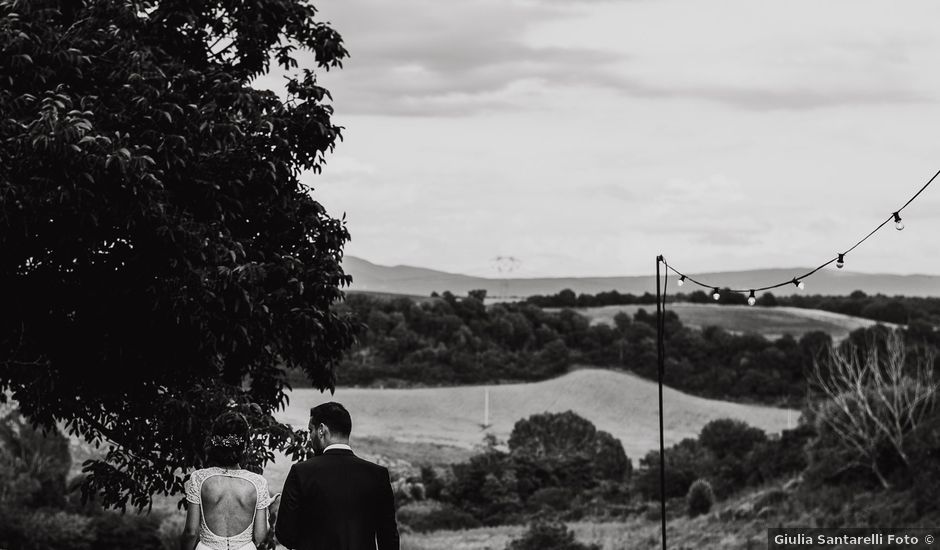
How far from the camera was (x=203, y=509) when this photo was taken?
7.79 meters

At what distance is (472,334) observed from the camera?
404ft

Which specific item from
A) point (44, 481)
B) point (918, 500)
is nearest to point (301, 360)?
point (44, 481)

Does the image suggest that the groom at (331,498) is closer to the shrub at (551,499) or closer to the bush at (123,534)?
the bush at (123,534)

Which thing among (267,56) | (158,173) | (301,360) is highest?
(267,56)

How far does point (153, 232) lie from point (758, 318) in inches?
5314

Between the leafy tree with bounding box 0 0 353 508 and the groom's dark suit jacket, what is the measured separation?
7194 millimetres

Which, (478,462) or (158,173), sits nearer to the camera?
(158,173)

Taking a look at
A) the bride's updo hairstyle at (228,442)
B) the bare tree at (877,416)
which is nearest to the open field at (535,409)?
the bare tree at (877,416)

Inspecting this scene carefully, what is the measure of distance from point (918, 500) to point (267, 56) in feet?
131

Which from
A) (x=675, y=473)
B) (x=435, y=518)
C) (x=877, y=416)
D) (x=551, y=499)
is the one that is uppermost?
(x=877, y=416)

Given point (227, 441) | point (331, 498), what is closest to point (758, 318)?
point (227, 441)

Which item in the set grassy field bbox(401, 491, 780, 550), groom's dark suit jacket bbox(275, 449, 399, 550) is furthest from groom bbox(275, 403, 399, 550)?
grassy field bbox(401, 491, 780, 550)

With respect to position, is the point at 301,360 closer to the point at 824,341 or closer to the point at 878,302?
the point at 824,341

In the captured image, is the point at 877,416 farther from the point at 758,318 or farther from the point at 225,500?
the point at 758,318
